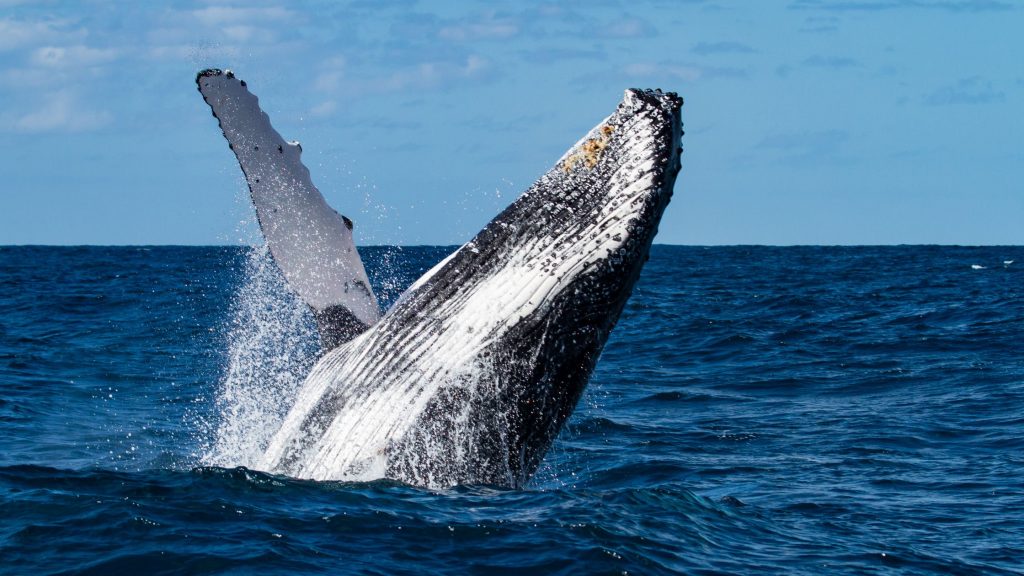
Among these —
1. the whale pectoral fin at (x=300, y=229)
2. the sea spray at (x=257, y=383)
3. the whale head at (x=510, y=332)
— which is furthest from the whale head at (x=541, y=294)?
the sea spray at (x=257, y=383)

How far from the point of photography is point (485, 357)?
7.76 metres

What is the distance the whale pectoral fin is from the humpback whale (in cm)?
2

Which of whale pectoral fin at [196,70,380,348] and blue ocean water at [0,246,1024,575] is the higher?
whale pectoral fin at [196,70,380,348]

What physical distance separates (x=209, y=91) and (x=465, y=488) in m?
3.33

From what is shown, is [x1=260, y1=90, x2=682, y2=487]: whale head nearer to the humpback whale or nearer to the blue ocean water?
the humpback whale

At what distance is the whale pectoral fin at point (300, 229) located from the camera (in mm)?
8508

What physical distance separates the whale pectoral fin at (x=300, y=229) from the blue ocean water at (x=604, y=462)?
4.33 feet

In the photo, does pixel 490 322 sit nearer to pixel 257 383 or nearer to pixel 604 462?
pixel 604 462

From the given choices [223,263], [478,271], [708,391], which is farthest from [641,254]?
[223,263]

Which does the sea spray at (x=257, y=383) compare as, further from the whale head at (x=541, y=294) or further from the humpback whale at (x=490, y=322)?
the whale head at (x=541, y=294)

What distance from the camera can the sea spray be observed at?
10.4 meters

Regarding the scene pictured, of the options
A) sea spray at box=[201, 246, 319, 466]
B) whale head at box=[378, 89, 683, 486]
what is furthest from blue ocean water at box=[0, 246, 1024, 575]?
whale head at box=[378, 89, 683, 486]

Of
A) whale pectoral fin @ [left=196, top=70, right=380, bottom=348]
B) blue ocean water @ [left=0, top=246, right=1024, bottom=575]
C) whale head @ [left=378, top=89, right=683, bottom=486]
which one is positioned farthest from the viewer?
whale pectoral fin @ [left=196, top=70, right=380, bottom=348]

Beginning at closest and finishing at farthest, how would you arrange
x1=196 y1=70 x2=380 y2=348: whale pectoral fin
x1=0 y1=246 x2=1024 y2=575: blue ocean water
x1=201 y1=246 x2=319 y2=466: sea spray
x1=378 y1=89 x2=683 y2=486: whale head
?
x1=0 y1=246 x2=1024 y2=575: blue ocean water, x1=378 y1=89 x2=683 y2=486: whale head, x1=196 y1=70 x2=380 y2=348: whale pectoral fin, x1=201 y1=246 x2=319 y2=466: sea spray
